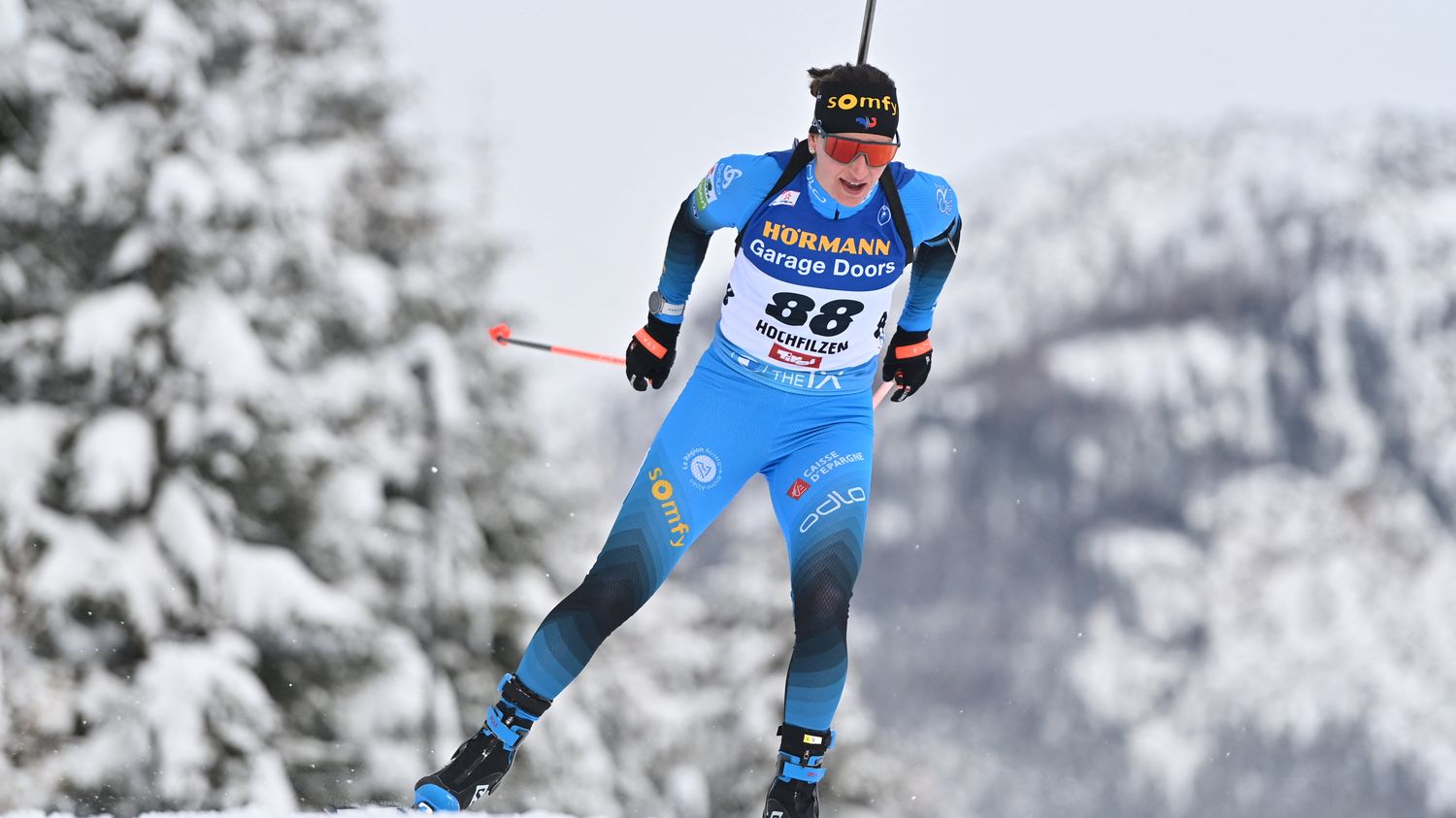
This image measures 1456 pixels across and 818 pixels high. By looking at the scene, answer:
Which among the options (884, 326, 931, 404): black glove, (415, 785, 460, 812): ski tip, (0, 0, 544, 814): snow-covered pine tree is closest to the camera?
(415, 785, 460, 812): ski tip

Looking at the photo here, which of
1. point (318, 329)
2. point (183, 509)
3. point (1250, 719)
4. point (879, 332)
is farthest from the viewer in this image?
point (1250, 719)

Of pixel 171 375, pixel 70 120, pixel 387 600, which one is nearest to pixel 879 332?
pixel 171 375

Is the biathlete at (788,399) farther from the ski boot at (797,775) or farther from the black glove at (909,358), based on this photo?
the black glove at (909,358)

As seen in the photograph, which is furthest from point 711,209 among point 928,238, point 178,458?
point 178,458

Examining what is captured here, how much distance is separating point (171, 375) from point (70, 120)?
2.30 meters

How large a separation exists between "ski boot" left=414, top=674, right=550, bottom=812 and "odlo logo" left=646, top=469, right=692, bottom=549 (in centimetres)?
71

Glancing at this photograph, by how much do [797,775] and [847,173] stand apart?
2.04 metres

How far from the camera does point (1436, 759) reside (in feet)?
263

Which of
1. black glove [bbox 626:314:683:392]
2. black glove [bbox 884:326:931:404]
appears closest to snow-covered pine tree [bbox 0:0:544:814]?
black glove [bbox 626:314:683:392]

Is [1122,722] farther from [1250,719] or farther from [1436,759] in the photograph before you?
[1436,759]

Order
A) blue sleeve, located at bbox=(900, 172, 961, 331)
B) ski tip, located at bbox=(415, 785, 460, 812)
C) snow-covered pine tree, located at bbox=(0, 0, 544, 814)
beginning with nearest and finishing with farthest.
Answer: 1. ski tip, located at bbox=(415, 785, 460, 812)
2. blue sleeve, located at bbox=(900, 172, 961, 331)
3. snow-covered pine tree, located at bbox=(0, 0, 544, 814)

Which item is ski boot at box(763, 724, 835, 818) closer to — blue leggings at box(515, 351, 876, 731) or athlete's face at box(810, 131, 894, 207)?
blue leggings at box(515, 351, 876, 731)

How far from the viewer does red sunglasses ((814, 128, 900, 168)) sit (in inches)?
178

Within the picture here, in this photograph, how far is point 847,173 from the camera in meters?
4.55
